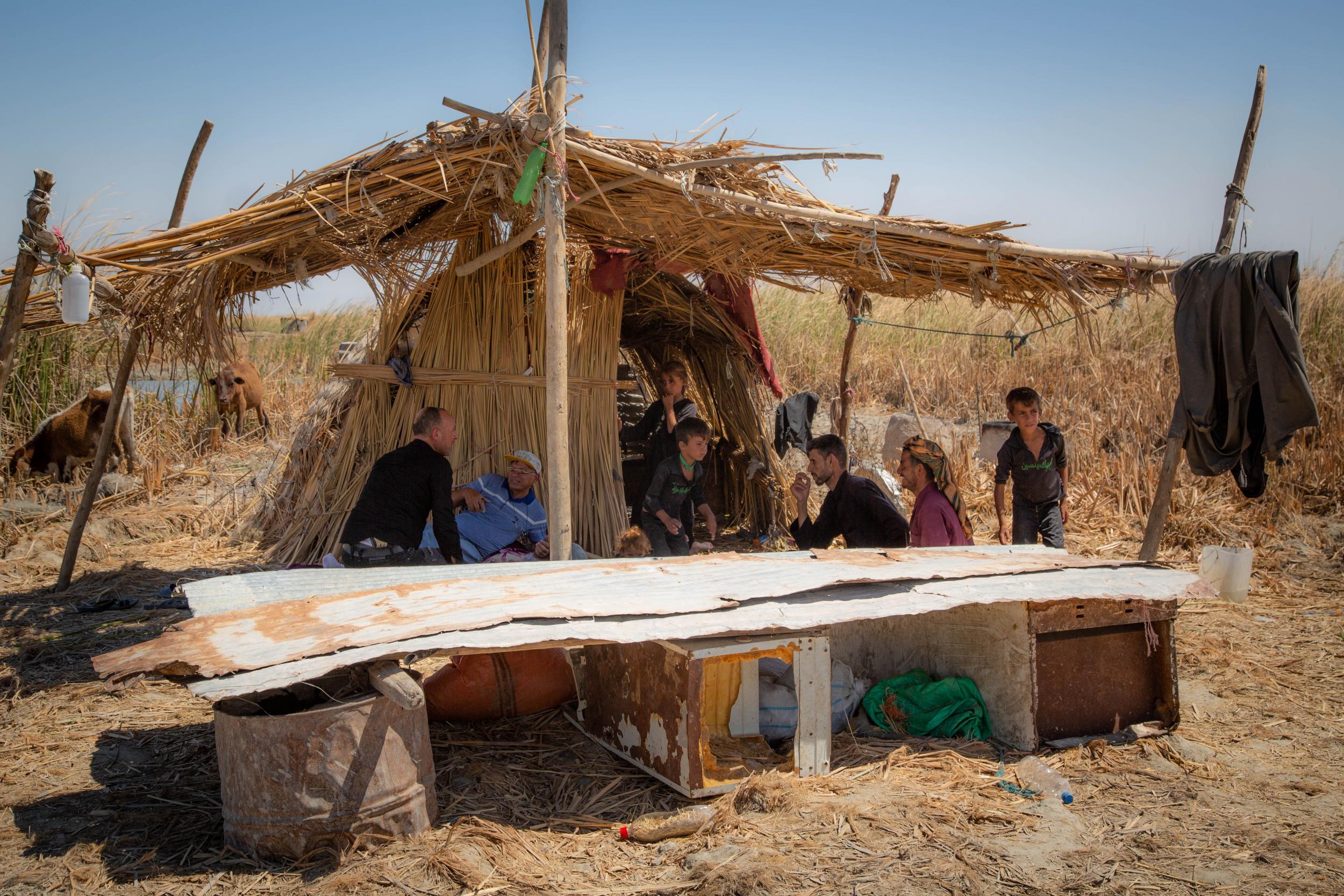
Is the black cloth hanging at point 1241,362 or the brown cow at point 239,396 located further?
the brown cow at point 239,396

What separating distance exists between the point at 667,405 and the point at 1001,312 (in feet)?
29.0

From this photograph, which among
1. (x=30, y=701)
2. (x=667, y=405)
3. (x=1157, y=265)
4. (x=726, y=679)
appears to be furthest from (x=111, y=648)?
(x=1157, y=265)

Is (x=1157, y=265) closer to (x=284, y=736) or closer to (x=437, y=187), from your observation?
(x=437, y=187)

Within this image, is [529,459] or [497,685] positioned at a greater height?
[529,459]

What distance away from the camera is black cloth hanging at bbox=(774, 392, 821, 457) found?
801 cm

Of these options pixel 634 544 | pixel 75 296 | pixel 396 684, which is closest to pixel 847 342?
pixel 634 544

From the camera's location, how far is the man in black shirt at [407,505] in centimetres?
469

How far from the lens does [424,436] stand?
4.84 m

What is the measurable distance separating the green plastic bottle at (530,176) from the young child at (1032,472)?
301 cm

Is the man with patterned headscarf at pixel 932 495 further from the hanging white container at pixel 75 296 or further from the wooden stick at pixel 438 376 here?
the hanging white container at pixel 75 296

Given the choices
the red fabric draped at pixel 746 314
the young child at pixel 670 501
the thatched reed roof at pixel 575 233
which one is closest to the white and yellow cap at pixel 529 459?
the young child at pixel 670 501

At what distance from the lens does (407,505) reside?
4730 mm

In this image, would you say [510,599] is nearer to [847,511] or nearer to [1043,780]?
[1043,780]

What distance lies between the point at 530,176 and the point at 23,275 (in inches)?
86.6
